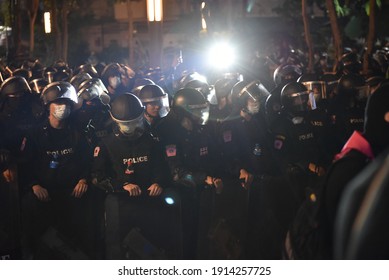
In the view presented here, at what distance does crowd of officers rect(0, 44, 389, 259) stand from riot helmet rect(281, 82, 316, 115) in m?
0.01

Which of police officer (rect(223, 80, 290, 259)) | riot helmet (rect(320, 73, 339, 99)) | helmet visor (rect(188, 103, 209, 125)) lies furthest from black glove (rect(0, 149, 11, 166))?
riot helmet (rect(320, 73, 339, 99))

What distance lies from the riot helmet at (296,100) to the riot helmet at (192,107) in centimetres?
99

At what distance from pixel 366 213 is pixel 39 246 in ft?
14.2

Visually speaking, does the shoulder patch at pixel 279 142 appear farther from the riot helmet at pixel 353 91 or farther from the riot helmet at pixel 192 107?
the riot helmet at pixel 353 91

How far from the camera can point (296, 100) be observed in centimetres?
806

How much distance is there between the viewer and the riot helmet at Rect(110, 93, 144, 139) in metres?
6.87

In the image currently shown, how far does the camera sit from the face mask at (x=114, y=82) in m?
12.8

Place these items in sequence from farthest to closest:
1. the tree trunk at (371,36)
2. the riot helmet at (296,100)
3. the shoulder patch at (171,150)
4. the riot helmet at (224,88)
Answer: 1. the tree trunk at (371,36)
2. the riot helmet at (224,88)
3. the riot helmet at (296,100)
4. the shoulder patch at (171,150)

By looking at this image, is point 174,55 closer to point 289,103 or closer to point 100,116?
point 100,116

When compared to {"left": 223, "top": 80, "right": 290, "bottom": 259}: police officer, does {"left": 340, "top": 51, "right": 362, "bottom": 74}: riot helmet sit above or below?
above

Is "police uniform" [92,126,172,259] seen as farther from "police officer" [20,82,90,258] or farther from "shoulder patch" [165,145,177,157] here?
"police officer" [20,82,90,258]

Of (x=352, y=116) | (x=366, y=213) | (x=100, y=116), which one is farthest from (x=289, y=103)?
(x=366, y=213)

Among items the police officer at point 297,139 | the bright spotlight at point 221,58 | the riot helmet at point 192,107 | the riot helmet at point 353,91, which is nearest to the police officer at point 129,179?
the riot helmet at point 192,107

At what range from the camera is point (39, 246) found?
6793 millimetres
